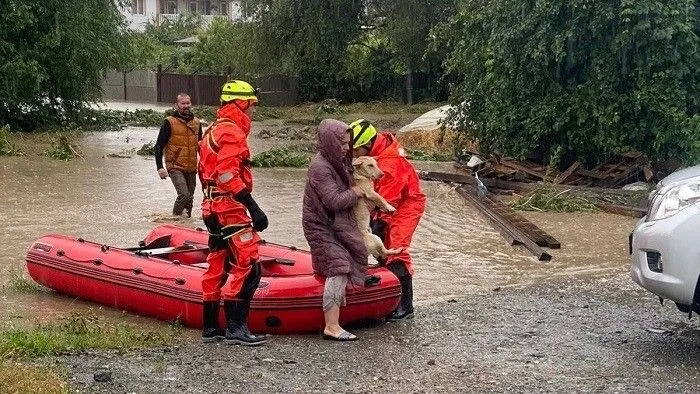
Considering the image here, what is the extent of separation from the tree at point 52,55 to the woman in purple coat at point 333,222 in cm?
2024

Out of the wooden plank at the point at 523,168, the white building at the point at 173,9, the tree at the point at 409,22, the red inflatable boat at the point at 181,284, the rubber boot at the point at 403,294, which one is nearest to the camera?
the red inflatable boat at the point at 181,284

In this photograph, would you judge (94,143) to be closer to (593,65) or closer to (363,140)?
(593,65)

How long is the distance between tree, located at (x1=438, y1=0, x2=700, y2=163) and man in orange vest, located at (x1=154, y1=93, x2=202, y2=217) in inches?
276

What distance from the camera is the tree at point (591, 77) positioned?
727 inches

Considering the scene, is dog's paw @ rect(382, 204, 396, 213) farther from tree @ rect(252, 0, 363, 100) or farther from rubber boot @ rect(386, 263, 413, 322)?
tree @ rect(252, 0, 363, 100)

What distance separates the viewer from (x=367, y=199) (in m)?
8.46

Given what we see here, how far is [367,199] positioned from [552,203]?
29.7 feet

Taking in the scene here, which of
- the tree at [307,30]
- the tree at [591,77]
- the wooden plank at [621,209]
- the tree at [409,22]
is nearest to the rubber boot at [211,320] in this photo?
the wooden plank at [621,209]

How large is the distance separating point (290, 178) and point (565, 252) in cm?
856

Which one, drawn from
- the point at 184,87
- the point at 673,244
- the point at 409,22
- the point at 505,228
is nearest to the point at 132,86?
the point at 184,87

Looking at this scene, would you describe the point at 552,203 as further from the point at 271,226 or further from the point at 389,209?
the point at 389,209

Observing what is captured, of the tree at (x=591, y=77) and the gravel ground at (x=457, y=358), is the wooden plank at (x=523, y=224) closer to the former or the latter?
the tree at (x=591, y=77)

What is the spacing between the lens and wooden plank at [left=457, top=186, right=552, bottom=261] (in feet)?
41.9

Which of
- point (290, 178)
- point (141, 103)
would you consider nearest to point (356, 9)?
point (141, 103)
